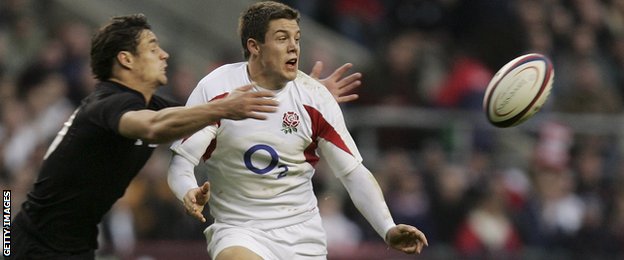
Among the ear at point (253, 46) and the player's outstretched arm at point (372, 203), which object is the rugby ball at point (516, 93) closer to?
the player's outstretched arm at point (372, 203)

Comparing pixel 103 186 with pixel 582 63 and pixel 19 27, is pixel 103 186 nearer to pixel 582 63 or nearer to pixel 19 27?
pixel 19 27

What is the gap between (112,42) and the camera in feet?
24.4

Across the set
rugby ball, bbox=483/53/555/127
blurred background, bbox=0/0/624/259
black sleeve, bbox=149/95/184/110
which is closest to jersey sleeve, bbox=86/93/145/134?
black sleeve, bbox=149/95/184/110

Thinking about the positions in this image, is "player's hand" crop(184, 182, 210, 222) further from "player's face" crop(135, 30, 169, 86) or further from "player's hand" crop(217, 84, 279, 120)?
"player's face" crop(135, 30, 169, 86)

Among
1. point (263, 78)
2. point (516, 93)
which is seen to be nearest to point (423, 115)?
point (516, 93)

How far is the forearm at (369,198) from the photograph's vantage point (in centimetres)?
784

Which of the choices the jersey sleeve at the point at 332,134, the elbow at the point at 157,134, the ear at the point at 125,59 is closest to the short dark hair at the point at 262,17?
the jersey sleeve at the point at 332,134

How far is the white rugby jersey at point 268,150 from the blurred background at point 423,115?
353cm

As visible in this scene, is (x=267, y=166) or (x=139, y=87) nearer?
(x=139, y=87)

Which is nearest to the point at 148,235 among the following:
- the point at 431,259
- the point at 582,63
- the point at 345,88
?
the point at 431,259

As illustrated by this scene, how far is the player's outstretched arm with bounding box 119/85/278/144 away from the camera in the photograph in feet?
22.1

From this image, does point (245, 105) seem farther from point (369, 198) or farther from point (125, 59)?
point (369, 198)

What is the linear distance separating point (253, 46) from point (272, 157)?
62cm

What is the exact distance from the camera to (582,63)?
15.0 metres
